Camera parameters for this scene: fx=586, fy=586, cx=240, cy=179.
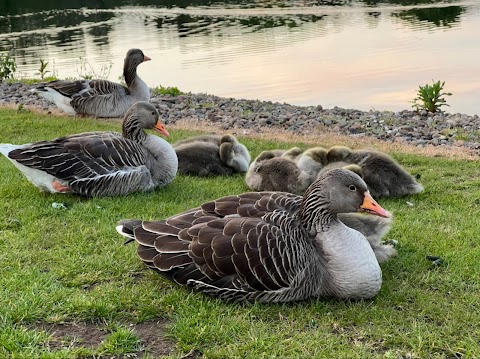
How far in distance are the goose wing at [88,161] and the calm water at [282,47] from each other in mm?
12744

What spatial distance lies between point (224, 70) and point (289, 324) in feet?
71.2

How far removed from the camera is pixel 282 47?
2941 centimetres

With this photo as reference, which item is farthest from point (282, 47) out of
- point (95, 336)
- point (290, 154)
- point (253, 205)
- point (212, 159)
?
point (95, 336)

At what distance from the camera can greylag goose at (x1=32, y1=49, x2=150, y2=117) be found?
13305 mm

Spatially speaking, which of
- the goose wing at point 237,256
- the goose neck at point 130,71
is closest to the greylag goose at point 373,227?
the goose wing at point 237,256

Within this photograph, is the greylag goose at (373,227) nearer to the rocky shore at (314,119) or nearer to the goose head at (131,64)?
the rocky shore at (314,119)

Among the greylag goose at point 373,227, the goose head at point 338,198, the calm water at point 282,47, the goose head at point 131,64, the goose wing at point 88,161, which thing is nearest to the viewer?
the goose head at point 338,198

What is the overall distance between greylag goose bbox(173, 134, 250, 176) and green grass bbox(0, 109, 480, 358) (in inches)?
80.0

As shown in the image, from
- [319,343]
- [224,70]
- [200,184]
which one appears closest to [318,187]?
[319,343]

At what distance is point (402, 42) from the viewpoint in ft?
93.1

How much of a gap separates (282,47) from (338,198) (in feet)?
84.4

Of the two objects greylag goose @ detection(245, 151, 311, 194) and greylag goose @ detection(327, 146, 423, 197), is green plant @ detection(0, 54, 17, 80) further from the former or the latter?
greylag goose @ detection(327, 146, 423, 197)

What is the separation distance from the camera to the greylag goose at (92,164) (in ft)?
22.8

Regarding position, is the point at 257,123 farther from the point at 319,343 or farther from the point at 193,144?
the point at 319,343
